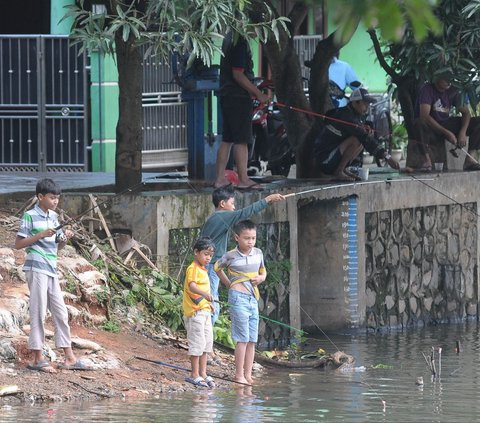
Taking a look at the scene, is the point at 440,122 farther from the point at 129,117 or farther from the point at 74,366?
the point at 74,366

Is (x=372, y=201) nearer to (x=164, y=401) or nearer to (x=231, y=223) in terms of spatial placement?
(x=231, y=223)

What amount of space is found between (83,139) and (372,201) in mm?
4930

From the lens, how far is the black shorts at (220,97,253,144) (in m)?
13.8

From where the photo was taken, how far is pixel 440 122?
16812mm

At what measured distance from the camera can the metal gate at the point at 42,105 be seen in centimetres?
1845

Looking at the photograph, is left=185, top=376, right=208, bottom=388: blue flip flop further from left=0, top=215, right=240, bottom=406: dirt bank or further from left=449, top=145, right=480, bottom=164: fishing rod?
left=449, top=145, right=480, bottom=164: fishing rod

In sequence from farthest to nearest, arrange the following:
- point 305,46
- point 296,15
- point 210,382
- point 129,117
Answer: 1. point 305,46
2. point 296,15
3. point 129,117
4. point 210,382

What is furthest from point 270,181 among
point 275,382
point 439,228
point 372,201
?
point 275,382

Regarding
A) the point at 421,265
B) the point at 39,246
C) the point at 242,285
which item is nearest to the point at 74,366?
the point at 39,246

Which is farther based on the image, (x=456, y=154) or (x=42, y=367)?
(x=456, y=154)

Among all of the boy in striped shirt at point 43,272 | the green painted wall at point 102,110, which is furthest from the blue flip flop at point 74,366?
the green painted wall at point 102,110

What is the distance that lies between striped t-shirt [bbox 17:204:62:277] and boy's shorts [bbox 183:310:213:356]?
1135 millimetres

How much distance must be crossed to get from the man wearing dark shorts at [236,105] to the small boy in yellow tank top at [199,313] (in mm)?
3695

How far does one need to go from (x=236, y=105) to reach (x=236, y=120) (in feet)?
0.51
